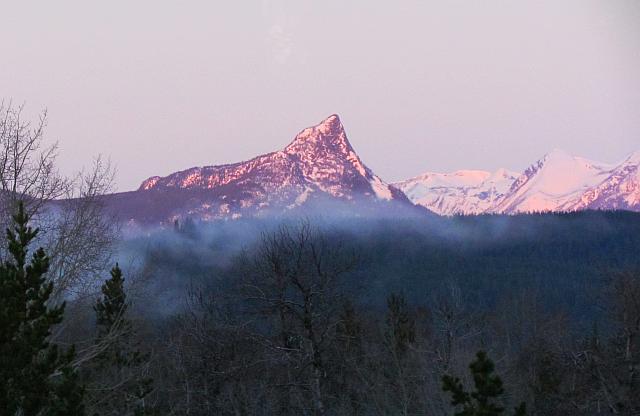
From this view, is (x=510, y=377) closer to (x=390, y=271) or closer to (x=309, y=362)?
(x=309, y=362)

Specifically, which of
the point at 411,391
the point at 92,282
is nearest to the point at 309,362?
the point at 92,282

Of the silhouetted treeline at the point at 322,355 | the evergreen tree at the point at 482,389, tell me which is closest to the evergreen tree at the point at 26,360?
the evergreen tree at the point at 482,389

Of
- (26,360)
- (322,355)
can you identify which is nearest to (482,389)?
(26,360)

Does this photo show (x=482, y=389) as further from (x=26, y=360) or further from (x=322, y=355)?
(x=322, y=355)

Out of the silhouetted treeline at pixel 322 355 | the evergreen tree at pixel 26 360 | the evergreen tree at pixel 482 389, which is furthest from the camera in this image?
the silhouetted treeline at pixel 322 355

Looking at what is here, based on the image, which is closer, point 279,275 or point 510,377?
point 279,275

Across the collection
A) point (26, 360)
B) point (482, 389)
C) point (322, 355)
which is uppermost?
point (26, 360)

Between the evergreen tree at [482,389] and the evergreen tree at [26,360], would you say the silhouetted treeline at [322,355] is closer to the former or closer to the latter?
the evergreen tree at [26,360]

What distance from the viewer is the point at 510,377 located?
46219mm

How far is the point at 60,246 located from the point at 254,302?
418 inches

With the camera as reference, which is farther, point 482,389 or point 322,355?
Result: point 322,355

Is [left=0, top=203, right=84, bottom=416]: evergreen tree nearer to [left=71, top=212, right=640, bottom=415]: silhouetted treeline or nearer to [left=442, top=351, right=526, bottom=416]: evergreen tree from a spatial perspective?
[left=442, top=351, right=526, bottom=416]: evergreen tree

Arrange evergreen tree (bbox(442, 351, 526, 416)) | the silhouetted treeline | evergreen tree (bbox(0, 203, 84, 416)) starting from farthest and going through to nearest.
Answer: the silhouetted treeline → evergreen tree (bbox(0, 203, 84, 416)) → evergreen tree (bbox(442, 351, 526, 416))

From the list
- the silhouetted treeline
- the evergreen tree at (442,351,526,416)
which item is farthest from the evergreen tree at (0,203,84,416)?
the silhouetted treeline
